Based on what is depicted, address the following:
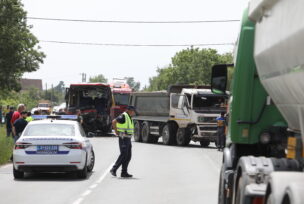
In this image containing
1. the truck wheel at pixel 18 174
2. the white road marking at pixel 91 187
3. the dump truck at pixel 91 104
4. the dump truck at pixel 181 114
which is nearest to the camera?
the white road marking at pixel 91 187

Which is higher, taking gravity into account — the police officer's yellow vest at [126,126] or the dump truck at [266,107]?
the dump truck at [266,107]

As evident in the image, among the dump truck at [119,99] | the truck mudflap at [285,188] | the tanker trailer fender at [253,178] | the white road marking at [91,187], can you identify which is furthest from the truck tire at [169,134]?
the truck mudflap at [285,188]

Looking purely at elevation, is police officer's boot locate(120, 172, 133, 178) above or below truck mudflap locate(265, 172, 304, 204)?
below

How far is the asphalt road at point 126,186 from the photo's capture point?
15.0 m

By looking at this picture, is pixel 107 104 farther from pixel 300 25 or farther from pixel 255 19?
pixel 300 25

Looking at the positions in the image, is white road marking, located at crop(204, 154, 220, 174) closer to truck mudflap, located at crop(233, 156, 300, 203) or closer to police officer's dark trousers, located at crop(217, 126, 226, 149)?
police officer's dark trousers, located at crop(217, 126, 226, 149)

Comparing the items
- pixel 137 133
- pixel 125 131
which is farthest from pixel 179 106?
pixel 125 131

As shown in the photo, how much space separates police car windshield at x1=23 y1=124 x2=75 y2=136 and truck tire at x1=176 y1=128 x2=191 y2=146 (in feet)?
58.4

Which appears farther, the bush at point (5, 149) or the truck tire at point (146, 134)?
the truck tire at point (146, 134)

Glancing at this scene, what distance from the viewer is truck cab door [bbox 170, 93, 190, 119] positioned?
36.1 metres

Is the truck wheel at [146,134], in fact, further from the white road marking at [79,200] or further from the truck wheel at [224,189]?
the truck wheel at [224,189]

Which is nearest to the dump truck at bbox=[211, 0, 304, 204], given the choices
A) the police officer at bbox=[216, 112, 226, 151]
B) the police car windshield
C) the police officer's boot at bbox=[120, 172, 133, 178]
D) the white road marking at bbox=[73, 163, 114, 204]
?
the white road marking at bbox=[73, 163, 114, 204]

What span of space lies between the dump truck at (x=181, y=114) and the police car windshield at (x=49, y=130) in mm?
15814

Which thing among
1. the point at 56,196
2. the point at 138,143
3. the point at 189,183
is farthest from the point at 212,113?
the point at 56,196
